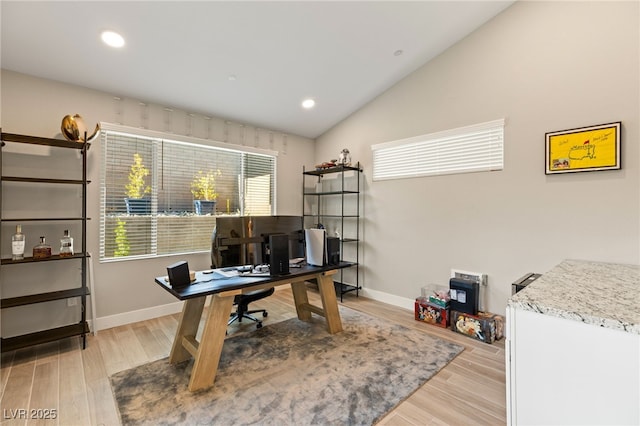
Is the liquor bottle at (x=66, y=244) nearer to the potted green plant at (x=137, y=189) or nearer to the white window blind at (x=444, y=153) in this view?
the potted green plant at (x=137, y=189)

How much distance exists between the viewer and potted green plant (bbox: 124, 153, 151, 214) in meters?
3.26

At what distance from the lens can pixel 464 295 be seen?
300 cm

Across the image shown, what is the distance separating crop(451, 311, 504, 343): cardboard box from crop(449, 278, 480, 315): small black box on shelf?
0.21ft

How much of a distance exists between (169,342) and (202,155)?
2294 millimetres

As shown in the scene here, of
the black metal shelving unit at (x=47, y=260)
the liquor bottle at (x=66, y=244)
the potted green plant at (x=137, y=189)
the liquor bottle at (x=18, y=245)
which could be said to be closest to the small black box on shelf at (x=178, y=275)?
→ the black metal shelving unit at (x=47, y=260)

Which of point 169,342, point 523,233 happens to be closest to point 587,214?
point 523,233

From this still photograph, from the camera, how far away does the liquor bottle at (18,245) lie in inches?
95.5

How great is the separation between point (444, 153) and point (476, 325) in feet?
6.29

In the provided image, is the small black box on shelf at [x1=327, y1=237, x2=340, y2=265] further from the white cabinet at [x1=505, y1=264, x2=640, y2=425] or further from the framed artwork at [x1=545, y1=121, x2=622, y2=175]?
the framed artwork at [x1=545, y1=121, x2=622, y2=175]

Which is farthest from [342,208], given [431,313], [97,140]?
[97,140]

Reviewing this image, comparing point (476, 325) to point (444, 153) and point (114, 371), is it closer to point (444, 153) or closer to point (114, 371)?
point (444, 153)

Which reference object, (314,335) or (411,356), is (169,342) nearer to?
(314,335)

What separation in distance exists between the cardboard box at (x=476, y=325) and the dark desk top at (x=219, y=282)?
1.56 meters

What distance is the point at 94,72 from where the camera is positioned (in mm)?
2734
